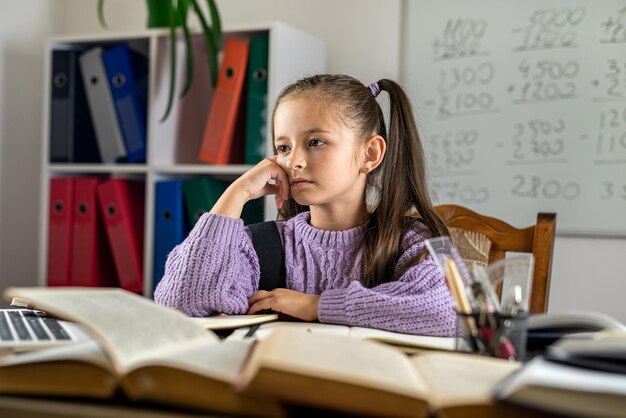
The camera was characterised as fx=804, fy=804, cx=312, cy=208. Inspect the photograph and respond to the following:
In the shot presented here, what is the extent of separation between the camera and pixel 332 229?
1492 millimetres

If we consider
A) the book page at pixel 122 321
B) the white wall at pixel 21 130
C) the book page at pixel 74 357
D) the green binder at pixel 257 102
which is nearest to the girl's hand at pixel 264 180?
the book page at pixel 122 321

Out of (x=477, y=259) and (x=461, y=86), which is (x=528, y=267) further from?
(x=461, y=86)

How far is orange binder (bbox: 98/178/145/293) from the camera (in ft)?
8.68

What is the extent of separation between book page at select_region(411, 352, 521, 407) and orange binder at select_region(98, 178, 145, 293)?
206 cm

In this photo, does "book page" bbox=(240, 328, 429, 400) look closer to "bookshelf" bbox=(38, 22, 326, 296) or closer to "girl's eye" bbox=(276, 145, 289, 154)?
"girl's eye" bbox=(276, 145, 289, 154)

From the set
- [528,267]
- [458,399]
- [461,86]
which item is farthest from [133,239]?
[458,399]

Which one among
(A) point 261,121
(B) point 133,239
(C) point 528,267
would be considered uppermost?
(A) point 261,121

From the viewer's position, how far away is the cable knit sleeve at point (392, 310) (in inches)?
44.9

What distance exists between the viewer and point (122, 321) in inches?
25.8

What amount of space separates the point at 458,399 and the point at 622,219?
1992 millimetres

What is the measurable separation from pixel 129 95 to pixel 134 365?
215 centimetres

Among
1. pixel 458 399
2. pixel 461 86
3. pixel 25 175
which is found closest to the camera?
pixel 458 399

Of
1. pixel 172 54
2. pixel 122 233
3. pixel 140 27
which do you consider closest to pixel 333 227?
pixel 172 54

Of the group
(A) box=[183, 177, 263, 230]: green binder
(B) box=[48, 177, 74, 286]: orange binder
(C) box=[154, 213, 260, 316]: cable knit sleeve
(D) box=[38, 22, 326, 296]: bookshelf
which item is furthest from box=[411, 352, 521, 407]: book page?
(B) box=[48, 177, 74, 286]: orange binder
